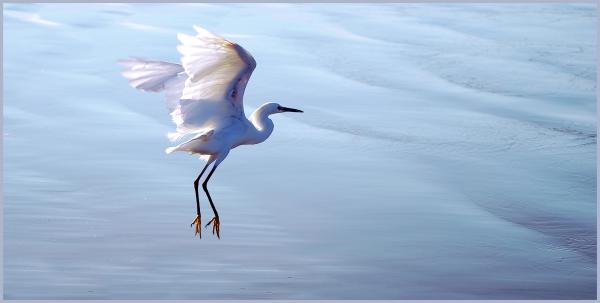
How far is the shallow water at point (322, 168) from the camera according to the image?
5.61 meters

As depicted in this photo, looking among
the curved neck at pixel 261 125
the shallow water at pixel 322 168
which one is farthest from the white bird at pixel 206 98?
the shallow water at pixel 322 168

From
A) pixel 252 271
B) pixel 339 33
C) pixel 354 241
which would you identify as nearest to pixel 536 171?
pixel 354 241

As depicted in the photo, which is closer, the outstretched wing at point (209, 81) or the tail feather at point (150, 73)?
the outstretched wing at point (209, 81)

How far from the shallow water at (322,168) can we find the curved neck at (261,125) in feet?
1.44

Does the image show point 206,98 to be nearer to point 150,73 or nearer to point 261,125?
point 150,73

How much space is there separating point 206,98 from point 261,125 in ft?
2.06

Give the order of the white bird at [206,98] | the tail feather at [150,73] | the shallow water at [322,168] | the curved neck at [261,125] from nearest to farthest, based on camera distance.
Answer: the white bird at [206,98] < the shallow water at [322,168] < the tail feather at [150,73] < the curved neck at [261,125]

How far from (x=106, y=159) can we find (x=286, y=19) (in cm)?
484

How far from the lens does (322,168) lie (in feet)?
23.9

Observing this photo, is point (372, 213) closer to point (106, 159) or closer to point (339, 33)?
point (106, 159)

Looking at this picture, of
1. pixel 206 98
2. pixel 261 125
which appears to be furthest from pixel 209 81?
pixel 261 125

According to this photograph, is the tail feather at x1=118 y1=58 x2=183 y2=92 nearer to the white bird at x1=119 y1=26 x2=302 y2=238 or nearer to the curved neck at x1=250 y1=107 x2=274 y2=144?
the white bird at x1=119 y1=26 x2=302 y2=238

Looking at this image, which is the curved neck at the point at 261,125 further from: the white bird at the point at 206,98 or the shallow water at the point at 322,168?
the shallow water at the point at 322,168

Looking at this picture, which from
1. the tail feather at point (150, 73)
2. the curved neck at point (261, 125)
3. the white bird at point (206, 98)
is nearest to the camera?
the white bird at point (206, 98)
